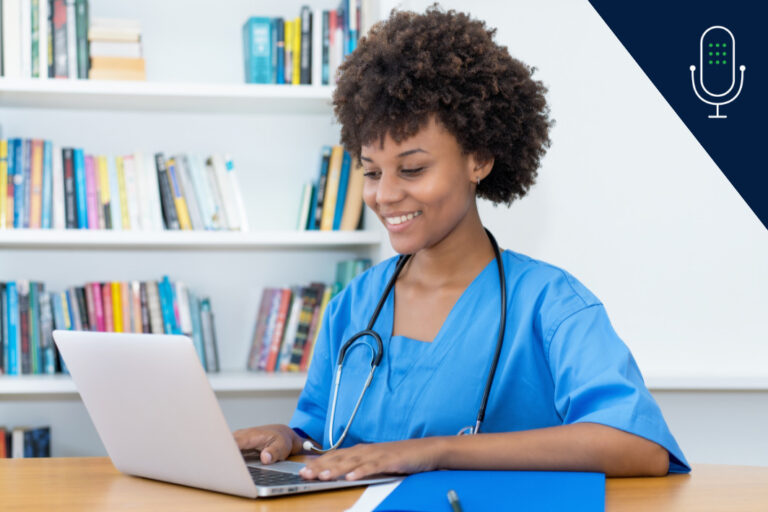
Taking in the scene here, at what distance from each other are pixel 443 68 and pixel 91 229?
4.52 ft

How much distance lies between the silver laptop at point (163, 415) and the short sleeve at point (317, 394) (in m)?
0.30

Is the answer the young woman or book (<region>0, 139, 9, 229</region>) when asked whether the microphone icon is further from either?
book (<region>0, 139, 9, 229</region>)

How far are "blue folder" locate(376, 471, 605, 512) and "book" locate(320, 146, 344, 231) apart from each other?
1556 millimetres

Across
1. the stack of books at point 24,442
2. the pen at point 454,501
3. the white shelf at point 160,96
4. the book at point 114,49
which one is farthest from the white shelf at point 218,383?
the pen at point 454,501

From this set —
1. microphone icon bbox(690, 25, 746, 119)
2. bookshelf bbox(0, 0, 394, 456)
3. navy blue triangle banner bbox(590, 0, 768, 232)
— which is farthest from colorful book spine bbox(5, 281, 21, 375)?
microphone icon bbox(690, 25, 746, 119)

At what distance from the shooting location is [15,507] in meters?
0.92

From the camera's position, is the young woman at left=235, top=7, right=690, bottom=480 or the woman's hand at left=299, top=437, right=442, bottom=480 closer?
the woman's hand at left=299, top=437, right=442, bottom=480

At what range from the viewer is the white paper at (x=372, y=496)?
851 mm

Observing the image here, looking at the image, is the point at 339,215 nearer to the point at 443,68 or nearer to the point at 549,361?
the point at 443,68

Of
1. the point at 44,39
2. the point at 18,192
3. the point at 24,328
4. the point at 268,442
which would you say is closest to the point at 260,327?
the point at 24,328

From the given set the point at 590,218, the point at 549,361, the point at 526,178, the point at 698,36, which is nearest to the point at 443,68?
the point at 526,178

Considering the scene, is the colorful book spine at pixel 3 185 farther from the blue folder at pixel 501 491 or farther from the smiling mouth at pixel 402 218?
the blue folder at pixel 501 491

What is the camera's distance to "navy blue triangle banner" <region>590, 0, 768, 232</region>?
7.82ft

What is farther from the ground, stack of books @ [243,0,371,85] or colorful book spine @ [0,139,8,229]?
stack of books @ [243,0,371,85]
